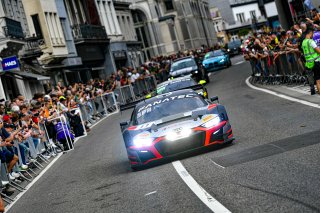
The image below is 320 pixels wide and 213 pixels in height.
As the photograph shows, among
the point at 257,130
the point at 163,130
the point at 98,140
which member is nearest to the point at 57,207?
the point at 163,130

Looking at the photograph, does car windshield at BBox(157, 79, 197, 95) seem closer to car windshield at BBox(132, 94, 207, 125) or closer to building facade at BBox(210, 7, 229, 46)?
car windshield at BBox(132, 94, 207, 125)

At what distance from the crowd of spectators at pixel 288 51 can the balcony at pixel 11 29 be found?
11356 mm

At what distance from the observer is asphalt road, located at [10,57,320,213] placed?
962 centimetres

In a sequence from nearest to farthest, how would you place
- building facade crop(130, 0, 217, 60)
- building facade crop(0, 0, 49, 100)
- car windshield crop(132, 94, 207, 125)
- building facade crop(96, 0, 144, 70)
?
car windshield crop(132, 94, 207, 125) → building facade crop(0, 0, 49, 100) → building facade crop(96, 0, 144, 70) → building facade crop(130, 0, 217, 60)

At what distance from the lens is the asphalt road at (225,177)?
9617 mm

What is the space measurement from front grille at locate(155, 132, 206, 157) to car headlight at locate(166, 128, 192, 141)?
6cm

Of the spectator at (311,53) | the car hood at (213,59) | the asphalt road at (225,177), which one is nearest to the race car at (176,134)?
the asphalt road at (225,177)

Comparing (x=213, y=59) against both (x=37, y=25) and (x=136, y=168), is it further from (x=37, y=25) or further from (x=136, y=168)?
(x=136, y=168)

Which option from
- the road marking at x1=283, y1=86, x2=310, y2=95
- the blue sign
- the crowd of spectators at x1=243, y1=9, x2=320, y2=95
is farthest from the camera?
the blue sign

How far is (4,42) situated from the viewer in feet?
126

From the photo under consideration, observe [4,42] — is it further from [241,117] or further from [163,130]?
[163,130]

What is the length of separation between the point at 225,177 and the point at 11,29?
29524 mm

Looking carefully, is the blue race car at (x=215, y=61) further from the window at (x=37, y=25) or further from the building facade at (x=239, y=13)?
the building facade at (x=239, y=13)

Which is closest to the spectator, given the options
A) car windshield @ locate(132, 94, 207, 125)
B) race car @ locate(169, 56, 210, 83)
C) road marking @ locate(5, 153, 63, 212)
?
car windshield @ locate(132, 94, 207, 125)
